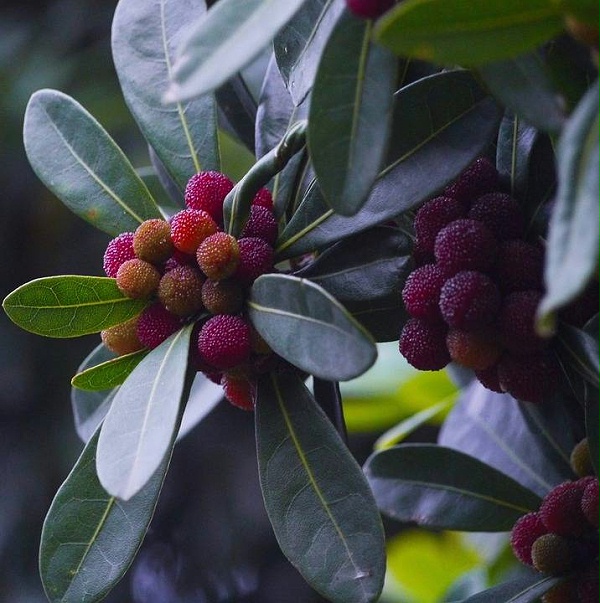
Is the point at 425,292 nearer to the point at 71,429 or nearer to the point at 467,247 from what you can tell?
the point at 467,247

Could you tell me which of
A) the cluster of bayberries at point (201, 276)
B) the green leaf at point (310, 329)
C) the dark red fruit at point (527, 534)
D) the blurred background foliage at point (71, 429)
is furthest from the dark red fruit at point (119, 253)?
the blurred background foliage at point (71, 429)

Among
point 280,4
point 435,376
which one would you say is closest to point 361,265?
point 280,4

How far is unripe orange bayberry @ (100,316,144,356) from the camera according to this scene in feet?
2.44

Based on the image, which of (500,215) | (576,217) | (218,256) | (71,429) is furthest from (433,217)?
(71,429)

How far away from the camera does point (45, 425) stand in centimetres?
249

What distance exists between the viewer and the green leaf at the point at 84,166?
784mm

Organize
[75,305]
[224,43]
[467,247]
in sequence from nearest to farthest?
[224,43] → [467,247] → [75,305]

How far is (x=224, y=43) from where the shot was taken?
51 centimetres

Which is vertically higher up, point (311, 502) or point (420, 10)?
point (420, 10)

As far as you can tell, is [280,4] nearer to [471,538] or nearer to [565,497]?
[565,497]

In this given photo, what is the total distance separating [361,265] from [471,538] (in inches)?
26.8

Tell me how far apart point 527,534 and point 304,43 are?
0.41 meters

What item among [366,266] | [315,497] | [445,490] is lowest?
[445,490]

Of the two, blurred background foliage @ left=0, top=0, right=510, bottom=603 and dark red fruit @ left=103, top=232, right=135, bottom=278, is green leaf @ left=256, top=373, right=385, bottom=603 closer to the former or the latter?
dark red fruit @ left=103, top=232, right=135, bottom=278
